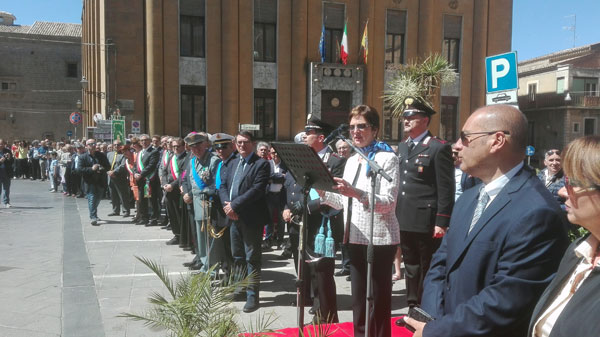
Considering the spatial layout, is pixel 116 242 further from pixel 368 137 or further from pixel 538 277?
pixel 538 277

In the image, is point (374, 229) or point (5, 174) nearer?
point (374, 229)

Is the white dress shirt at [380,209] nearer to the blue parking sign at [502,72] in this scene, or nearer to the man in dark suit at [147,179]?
the blue parking sign at [502,72]

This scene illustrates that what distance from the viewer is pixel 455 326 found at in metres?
2.17

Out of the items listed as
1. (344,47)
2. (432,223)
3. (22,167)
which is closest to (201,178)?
(432,223)

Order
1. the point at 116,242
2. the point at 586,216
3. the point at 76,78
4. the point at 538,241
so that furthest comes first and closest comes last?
1. the point at 76,78
2. the point at 116,242
3. the point at 538,241
4. the point at 586,216

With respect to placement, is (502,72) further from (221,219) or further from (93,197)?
(93,197)

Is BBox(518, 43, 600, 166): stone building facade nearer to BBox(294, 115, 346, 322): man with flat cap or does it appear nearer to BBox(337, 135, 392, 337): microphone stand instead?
BBox(294, 115, 346, 322): man with flat cap

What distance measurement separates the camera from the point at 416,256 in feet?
16.9

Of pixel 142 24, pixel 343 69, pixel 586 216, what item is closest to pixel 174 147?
pixel 586 216

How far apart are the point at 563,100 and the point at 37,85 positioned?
49.4 m

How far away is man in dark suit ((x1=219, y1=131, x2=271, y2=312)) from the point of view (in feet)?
17.9

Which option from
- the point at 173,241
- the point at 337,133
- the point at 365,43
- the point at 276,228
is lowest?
the point at 173,241

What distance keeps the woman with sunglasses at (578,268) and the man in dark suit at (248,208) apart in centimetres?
382

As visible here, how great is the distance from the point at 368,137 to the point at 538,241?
2056 mm
